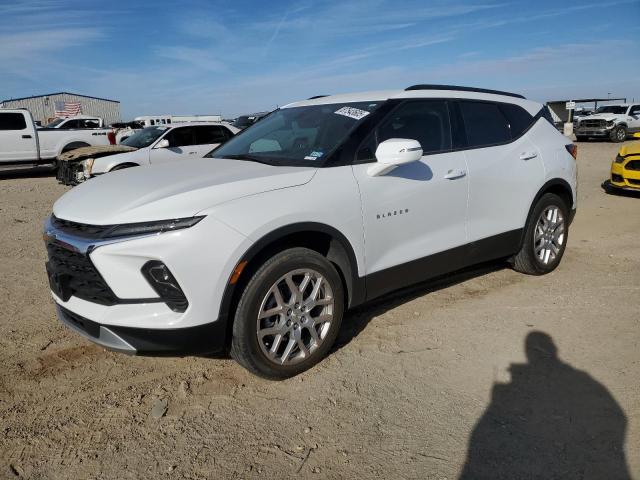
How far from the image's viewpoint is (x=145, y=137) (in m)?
12.1

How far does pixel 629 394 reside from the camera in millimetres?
2934

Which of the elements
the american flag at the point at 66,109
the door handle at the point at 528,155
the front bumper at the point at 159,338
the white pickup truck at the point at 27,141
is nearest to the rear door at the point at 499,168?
the door handle at the point at 528,155

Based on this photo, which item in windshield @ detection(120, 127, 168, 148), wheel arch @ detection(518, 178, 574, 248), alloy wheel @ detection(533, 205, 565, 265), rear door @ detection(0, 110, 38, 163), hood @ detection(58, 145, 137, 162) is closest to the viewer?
wheel arch @ detection(518, 178, 574, 248)

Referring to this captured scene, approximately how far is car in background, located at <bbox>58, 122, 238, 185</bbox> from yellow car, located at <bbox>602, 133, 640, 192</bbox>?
7.73 m

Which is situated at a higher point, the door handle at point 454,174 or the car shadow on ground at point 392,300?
the door handle at point 454,174

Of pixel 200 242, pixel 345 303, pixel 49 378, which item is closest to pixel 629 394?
pixel 345 303

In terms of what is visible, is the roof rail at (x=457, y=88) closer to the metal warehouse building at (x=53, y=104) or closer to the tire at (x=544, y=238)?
the tire at (x=544, y=238)

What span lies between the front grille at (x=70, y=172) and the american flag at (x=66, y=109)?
1270 inches

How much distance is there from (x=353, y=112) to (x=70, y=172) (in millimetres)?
9250

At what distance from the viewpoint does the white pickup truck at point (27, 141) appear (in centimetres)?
1450

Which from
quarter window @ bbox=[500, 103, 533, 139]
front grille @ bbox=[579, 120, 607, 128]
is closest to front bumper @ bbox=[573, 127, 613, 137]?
front grille @ bbox=[579, 120, 607, 128]

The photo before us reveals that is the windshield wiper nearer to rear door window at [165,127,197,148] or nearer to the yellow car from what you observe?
rear door window at [165,127,197,148]

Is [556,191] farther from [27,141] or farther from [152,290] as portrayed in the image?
[27,141]

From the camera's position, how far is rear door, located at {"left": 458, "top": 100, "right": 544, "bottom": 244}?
4160 mm
